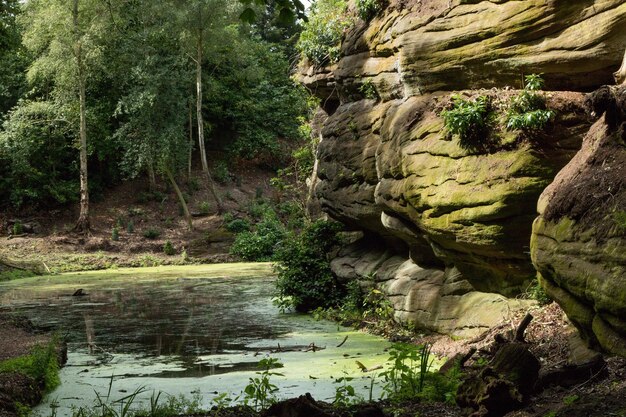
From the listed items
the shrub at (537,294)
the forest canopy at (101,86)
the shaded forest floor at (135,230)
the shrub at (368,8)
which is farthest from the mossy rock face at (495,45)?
the shaded forest floor at (135,230)

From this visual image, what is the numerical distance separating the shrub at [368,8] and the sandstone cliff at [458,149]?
19 centimetres

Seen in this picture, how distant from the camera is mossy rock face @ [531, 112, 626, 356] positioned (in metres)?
5.59

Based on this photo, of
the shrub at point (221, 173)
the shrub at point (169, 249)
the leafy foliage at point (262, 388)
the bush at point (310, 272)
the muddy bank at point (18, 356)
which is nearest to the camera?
the leafy foliage at point (262, 388)

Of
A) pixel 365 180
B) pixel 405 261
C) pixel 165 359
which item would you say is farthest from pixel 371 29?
pixel 165 359

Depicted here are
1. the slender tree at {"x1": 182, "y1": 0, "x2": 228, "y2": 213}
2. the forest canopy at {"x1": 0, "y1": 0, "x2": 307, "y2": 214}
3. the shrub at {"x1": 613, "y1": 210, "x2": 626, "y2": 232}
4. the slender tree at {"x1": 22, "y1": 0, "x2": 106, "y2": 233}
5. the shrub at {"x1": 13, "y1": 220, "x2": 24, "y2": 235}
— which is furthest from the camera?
the shrub at {"x1": 13, "y1": 220, "x2": 24, "y2": 235}

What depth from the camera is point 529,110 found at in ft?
26.9

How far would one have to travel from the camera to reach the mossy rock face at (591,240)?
18.3ft

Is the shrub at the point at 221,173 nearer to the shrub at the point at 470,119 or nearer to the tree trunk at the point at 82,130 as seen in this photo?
the tree trunk at the point at 82,130

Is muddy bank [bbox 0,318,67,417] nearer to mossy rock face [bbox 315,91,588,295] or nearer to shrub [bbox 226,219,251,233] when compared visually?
mossy rock face [bbox 315,91,588,295]

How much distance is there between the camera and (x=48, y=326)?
1270 cm

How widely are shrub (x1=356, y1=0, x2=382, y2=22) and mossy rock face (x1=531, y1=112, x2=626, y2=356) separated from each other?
7118 millimetres

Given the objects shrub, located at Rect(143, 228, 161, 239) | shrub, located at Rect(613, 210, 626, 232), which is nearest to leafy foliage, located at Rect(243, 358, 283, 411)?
shrub, located at Rect(613, 210, 626, 232)

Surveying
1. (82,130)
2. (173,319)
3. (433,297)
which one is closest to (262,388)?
(433,297)

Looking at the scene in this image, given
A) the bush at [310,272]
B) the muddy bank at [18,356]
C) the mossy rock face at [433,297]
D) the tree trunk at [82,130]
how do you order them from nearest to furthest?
the muddy bank at [18,356] < the mossy rock face at [433,297] < the bush at [310,272] < the tree trunk at [82,130]
